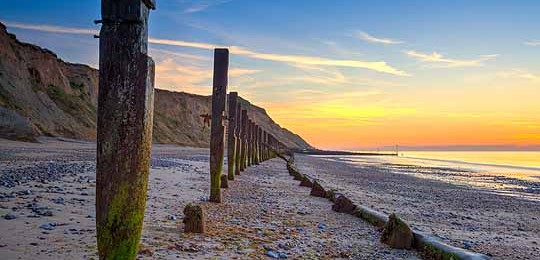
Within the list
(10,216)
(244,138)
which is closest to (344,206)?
(10,216)

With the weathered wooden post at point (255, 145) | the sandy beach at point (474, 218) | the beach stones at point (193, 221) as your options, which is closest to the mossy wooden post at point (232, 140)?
the sandy beach at point (474, 218)

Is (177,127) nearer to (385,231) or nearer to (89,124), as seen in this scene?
(89,124)

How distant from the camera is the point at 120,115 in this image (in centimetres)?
331

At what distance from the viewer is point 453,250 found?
548 centimetres

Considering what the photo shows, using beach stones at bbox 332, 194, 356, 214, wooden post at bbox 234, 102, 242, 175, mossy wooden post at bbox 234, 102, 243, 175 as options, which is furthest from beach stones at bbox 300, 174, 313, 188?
beach stones at bbox 332, 194, 356, 214

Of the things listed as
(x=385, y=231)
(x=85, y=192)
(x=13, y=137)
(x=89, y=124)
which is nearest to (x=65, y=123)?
(x=89, y=124)

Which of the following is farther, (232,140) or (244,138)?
(244,138)

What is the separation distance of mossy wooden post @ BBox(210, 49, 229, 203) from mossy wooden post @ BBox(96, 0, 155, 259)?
250 inches

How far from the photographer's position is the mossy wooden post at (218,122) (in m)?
9.77

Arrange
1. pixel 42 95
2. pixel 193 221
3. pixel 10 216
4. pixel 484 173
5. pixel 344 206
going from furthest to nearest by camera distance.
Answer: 1. pixel 42 95
2. pixel 484 173
3. pixel 344 206
4. pixel 193 221
5. pixel 10 216

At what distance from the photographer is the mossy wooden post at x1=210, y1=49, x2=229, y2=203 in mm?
9773

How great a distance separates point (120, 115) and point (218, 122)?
6608mm

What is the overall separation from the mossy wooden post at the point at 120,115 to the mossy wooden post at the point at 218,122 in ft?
20.8

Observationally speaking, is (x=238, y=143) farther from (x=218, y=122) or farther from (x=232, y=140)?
(x=218, y=122)
